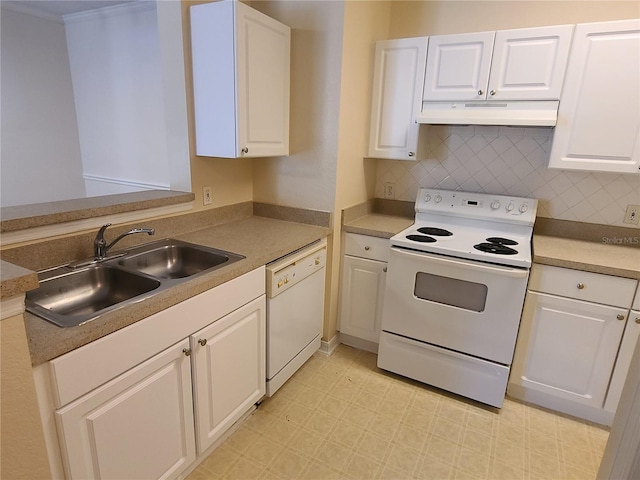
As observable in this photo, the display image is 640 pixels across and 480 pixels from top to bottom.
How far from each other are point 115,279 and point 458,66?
7.05 feet

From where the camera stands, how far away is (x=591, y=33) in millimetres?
1886

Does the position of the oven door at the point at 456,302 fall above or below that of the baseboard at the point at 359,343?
above

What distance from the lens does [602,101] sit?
1.93m

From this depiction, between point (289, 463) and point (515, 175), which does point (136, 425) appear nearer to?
point (289, 463)

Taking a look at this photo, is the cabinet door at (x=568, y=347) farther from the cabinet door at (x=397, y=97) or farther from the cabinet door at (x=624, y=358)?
the cabinet door at (x=397, y=97)

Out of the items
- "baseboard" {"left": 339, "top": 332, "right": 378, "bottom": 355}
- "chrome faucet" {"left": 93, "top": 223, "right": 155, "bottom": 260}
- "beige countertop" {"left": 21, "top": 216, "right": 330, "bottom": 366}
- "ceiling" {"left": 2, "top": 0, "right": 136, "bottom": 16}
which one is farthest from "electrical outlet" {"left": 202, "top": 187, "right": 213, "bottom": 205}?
"ceiling" {"left": 2, "top": 0, "right": 136, "bottom": 16}

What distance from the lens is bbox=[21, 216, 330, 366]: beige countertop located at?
3.32 feet

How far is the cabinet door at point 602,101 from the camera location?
6.08 feet

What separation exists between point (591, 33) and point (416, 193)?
4.23 ft

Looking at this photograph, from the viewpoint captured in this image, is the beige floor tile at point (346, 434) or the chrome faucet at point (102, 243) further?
the beige floor tile at point (346, 434)

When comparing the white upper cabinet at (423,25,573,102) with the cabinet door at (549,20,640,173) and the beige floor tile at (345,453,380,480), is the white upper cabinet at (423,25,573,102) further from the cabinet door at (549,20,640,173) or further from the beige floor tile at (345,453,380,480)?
the beige floor tile at (345,453,380,480)

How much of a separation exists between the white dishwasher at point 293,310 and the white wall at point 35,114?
3.19 meters

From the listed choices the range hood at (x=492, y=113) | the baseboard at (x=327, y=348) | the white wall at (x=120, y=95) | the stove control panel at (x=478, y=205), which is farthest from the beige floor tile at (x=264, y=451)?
the white wall at (x=120, y=95)

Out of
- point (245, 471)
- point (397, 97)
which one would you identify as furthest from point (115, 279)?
point (397, 97)
